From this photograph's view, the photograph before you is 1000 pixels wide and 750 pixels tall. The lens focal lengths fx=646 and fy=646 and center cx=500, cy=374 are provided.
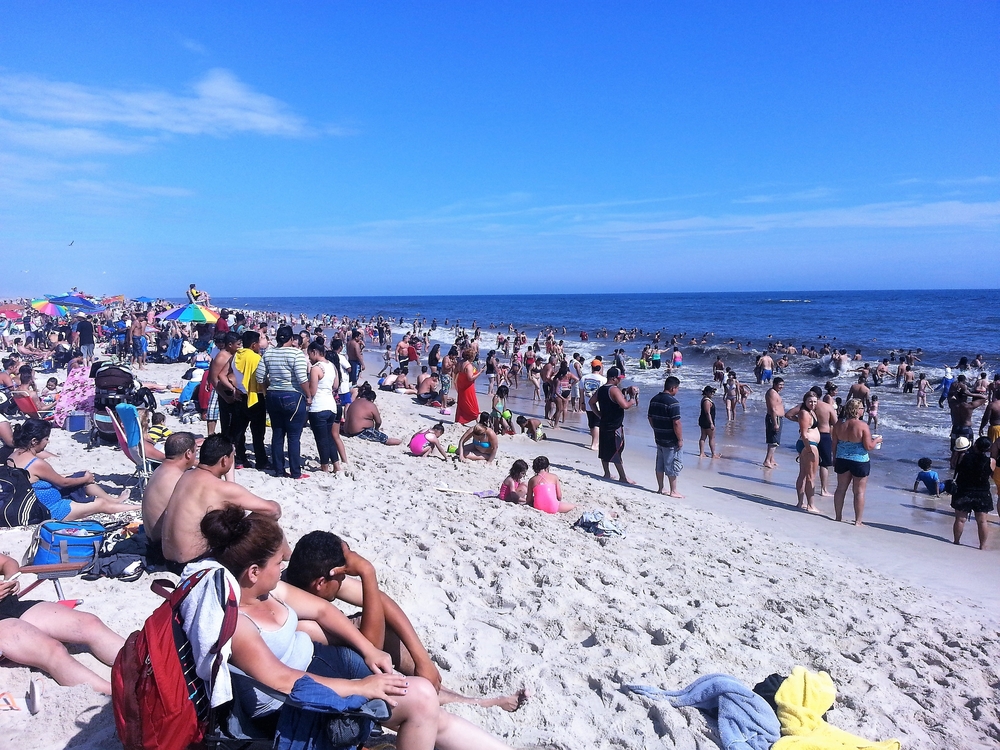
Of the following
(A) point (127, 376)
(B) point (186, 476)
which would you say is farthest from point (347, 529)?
(A) point (127, 376)

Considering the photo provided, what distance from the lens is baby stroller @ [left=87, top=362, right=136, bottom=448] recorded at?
7.10 meters

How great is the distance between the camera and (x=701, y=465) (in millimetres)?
10312

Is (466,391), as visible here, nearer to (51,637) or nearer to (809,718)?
(51,637)

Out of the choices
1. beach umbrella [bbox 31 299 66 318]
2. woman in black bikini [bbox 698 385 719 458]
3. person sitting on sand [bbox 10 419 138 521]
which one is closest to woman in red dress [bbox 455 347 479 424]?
woman in black bikini [bbox 698 385 719 458]

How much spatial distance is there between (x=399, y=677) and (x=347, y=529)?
2960 millimetres

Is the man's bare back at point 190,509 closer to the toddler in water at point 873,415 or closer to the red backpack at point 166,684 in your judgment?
the red backpack at point 166,684

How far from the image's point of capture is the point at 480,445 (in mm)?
8586

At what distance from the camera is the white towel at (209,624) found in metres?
2.03

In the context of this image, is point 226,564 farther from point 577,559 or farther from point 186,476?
point 577,559

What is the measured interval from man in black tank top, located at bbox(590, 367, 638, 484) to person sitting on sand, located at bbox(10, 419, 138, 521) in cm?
544

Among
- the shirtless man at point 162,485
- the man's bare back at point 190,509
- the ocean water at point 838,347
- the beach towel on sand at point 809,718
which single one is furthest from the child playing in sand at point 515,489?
the ocean water at point 838,347

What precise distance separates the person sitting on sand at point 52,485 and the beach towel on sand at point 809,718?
5.11m

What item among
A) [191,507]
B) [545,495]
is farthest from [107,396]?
[545,495]

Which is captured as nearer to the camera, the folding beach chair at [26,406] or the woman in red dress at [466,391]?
the woman in red dress at [466,391]
